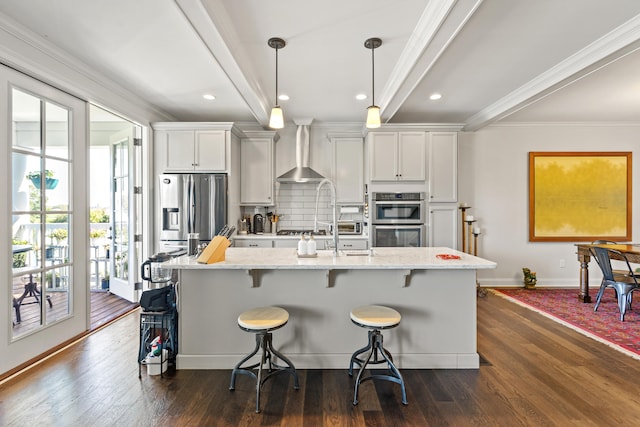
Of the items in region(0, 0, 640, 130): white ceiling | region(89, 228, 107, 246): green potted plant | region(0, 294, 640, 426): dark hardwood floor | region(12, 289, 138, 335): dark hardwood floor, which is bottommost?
region(0, 294, 640, 426): dark hardwood floor

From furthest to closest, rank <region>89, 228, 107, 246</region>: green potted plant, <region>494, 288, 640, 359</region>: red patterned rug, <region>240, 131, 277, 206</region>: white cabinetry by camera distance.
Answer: <region>89, 228, 107, 246</region>: green potted plant → <region>240, 131, 277, 206</region>: white cabinetry → <region>494, 288, 640, 359</region>: red patterned rug

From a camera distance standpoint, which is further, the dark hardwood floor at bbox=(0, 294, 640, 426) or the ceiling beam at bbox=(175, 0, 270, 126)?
the ceiling beam at bbox=(175, 0, 270, 126)

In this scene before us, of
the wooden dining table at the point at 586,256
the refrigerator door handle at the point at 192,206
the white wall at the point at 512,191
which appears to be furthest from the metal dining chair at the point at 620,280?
the refrigerator door handle at the point at 192,206

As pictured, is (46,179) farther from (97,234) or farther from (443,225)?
(443,225)

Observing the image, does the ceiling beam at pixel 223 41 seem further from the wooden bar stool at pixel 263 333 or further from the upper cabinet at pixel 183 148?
the wooden bar stool at pixel 263 333

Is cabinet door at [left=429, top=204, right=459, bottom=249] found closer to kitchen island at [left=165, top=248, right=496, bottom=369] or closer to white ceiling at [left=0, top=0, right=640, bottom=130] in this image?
white ceiling at [left=0, top=0, right=640, bottom=130]

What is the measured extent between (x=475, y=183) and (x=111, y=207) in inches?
214

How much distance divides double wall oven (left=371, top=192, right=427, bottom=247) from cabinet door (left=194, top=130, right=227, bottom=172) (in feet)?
7.06

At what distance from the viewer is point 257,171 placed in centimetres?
470

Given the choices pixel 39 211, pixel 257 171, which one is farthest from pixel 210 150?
pixel 39 211

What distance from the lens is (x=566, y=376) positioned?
235cm

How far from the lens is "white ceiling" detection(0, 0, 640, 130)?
7.07ft

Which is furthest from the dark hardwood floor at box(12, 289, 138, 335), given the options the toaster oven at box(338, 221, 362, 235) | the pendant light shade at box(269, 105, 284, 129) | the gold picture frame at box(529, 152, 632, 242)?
the gold picture frame at box(529, 152, 632, 242)

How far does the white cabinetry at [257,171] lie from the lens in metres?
4.70
